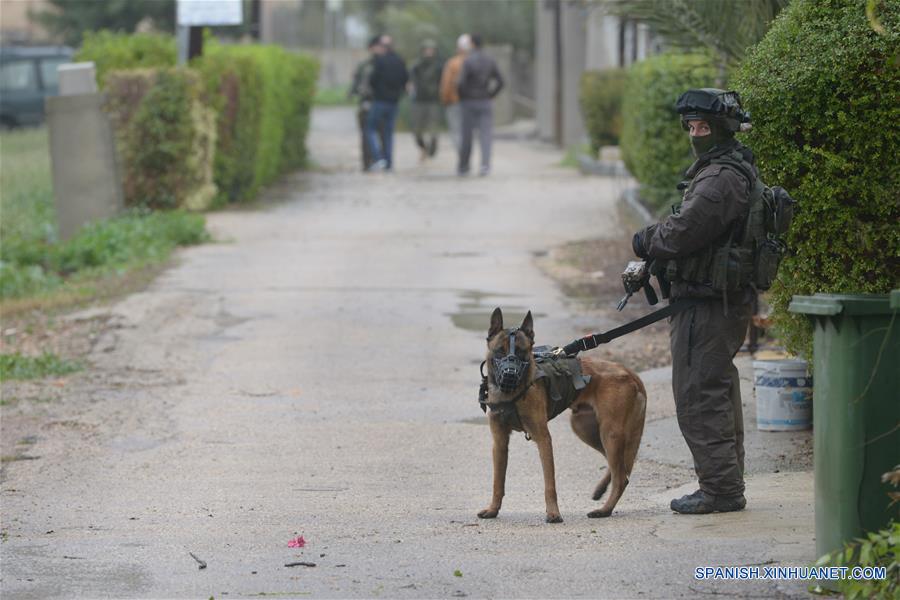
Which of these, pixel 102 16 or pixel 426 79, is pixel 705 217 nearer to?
pixel 426 79

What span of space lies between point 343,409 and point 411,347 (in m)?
1.83

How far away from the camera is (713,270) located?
589cm

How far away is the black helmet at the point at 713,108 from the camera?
19.4 ft

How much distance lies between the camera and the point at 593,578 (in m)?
5.12

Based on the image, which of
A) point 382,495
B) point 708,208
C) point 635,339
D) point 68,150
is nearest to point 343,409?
point 382,495

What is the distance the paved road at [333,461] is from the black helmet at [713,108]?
1.69 meters

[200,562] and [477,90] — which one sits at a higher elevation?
[477,90]

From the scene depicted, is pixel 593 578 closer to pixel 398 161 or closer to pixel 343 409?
pixel 343 409

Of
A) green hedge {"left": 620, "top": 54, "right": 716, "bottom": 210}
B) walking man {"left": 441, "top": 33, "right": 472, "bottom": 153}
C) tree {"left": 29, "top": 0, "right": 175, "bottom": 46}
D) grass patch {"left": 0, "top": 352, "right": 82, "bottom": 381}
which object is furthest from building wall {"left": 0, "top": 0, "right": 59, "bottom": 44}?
grass patch {"left": 0, "top": 352, "right": 82, "bottom": 381}

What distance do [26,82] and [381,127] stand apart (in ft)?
55.3

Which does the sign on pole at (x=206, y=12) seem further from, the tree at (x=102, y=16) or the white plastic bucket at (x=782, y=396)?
the tree at (x=102, y=16)

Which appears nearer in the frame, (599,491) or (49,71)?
(599,491)

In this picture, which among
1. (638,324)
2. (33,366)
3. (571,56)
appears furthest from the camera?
(571,56)

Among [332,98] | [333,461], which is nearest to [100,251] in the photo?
[333,461]
